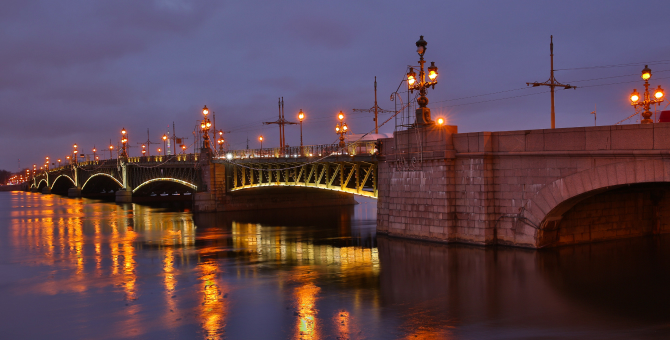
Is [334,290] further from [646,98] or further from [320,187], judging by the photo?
[320,187]

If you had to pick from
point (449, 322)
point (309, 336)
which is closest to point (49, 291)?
point (309, 336)

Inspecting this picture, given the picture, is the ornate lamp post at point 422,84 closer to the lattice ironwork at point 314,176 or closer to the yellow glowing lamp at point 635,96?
the lattice ironwork at point 314,176

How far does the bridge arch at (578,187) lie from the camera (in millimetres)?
20203

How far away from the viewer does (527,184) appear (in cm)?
2470

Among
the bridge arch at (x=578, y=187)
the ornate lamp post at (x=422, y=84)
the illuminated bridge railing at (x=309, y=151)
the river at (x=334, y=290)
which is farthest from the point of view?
the illuminated bridge railing at (x=309, y=151)

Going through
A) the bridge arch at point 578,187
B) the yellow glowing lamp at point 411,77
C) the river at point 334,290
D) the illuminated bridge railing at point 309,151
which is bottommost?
the river at point 334,290

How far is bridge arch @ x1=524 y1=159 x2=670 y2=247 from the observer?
20.2 meters

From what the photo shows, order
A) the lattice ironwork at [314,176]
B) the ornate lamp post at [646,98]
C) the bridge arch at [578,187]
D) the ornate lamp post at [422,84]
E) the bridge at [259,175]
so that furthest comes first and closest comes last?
the bridge at [259,175], the lattice ironwork at [314,176], the ornate lamp post at [422,84], the ornate lamp post at [646,98], the bridge arch at [578,187]

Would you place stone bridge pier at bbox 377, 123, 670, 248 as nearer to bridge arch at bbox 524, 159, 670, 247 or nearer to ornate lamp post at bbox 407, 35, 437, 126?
bridge arch at bbox 524, 159, 670, 247

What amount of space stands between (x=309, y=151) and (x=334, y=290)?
2449cm

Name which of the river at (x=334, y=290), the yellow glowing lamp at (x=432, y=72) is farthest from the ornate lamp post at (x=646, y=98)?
the yellow glowing lamp at (x=432, y=72)

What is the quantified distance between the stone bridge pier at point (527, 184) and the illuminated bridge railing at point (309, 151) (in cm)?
307

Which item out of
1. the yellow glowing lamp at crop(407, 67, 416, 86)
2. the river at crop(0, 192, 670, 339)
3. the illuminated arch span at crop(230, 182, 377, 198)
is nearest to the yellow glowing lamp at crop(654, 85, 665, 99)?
the river at crop(0, 192, 670, 339)

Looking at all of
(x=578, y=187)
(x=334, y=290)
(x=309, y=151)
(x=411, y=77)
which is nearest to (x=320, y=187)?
(x=309, y=151)
